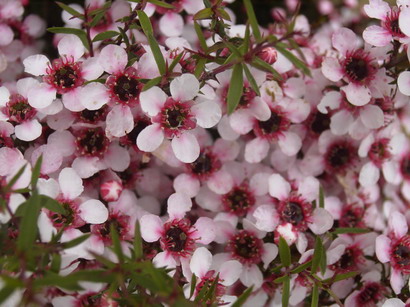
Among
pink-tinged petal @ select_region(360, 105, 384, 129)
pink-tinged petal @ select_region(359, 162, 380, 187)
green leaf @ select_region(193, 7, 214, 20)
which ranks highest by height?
green leaf @ select_region(193, 7, 214, 20)

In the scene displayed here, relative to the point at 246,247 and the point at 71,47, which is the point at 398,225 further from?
the point at 71,47

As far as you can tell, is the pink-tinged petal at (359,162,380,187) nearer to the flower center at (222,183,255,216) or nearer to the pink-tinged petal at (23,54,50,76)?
the flower center at (222,183,255,216)

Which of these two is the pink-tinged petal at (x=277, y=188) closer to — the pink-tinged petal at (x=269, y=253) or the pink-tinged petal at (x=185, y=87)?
the pink-tinged petal at (x=269, y=253)

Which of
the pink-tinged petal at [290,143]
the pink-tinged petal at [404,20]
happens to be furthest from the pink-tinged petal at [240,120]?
the pink-tinged petal at [404,20]

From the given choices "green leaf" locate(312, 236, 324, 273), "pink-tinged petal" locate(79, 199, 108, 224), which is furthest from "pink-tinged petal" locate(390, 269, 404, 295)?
"pink-tinged petal" locate(79, 199, 108, 224)

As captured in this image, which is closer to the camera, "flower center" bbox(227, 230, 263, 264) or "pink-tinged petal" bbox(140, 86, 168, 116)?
"pink-tinged petal" bbox(140, 86, 168, 116)

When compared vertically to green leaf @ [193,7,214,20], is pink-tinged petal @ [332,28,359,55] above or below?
below
